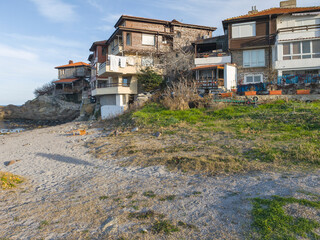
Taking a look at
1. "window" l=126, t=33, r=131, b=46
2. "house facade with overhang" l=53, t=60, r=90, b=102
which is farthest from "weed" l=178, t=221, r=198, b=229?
"house facade with overhang" l=53, t=60, r=90, b=102

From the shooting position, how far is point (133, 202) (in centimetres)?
604

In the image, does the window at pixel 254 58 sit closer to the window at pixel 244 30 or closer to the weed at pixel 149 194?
the window at pixel 244 30

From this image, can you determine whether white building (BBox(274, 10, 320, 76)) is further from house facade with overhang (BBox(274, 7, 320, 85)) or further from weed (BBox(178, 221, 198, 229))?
weed (BBox(178, 221, 198, 229))

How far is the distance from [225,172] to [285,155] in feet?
8.38

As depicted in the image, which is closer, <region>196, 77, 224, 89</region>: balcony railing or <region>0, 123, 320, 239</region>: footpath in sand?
<region>0, 123, 320, 239</region>: footpath in sand

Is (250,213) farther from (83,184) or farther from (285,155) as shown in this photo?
(83,184)

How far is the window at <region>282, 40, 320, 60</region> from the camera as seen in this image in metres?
24.8

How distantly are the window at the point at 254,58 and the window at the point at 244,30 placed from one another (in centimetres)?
207

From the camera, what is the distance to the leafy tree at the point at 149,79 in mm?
29016

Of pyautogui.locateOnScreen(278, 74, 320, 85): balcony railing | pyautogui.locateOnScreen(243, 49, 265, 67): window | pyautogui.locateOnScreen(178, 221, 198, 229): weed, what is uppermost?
pyautogui.locateOnScreen(243, 49, 265, 67): window

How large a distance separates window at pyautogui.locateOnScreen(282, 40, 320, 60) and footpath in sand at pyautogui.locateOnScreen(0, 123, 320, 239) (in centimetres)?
2242

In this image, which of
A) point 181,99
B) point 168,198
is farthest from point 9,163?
point 181,99

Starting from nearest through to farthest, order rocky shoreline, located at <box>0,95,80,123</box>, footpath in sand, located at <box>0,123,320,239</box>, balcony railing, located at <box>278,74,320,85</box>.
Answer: footpath in sand, located at <box>0,123,320,239</box> → balcony railing, located at <box>278,74,320,85</box> → rocky shoreline, located at <box>0,95,80,123</box>

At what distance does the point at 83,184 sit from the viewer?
7.85m
